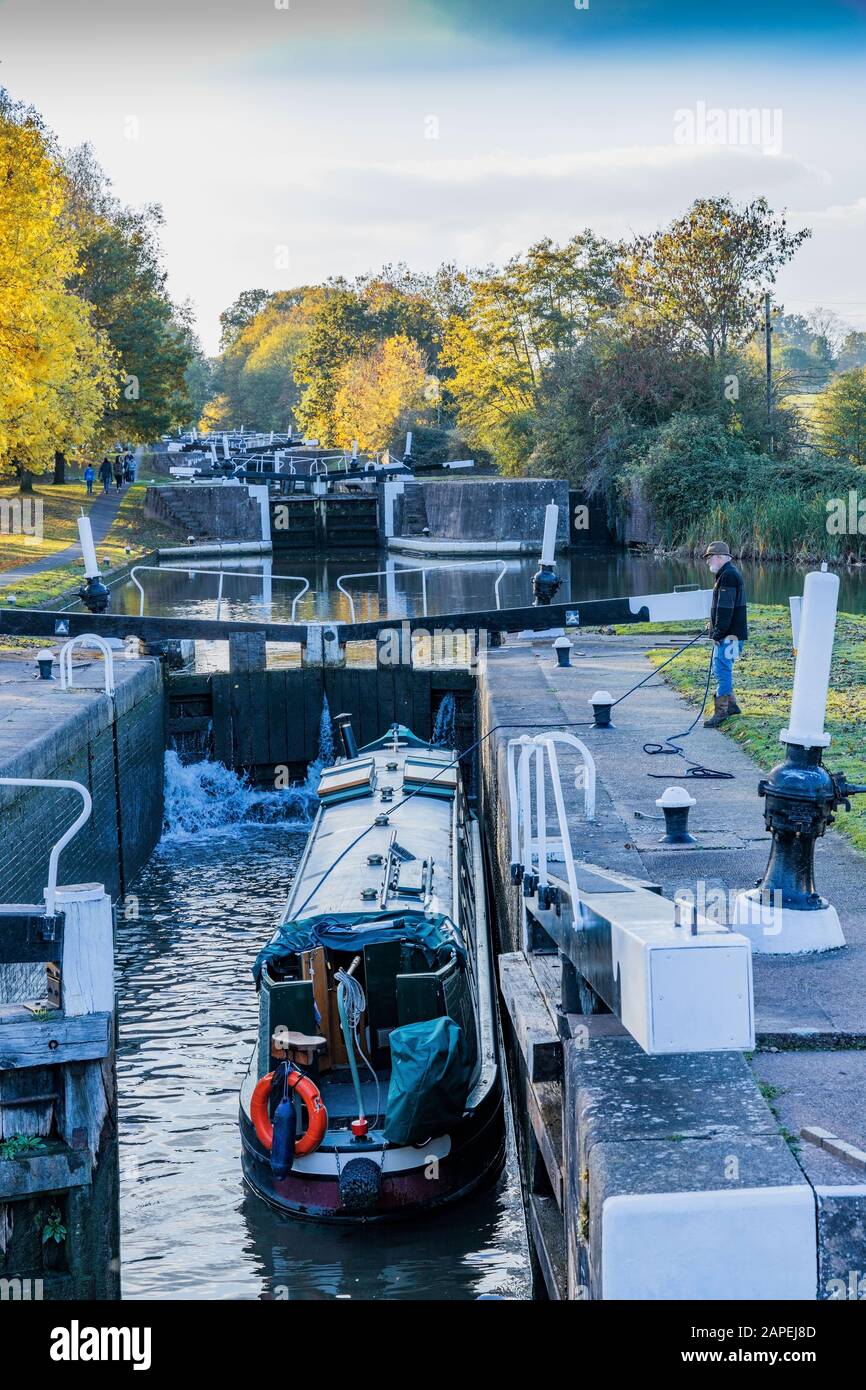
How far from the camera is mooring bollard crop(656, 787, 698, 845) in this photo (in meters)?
8.92

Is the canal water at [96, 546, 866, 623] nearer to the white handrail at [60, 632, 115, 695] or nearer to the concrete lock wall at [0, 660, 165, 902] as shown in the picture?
the concrete lock wall at [0, 660, 165, 902]

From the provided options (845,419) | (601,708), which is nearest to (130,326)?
(845,419)

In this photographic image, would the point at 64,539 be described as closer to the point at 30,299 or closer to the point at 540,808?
the point at 30,299

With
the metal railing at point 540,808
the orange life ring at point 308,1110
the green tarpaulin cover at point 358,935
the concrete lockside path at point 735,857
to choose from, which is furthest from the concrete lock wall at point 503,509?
the orange life ring at point 308,1110

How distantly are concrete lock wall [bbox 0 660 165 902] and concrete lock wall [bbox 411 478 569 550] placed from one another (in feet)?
84.1

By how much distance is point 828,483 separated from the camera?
128 ft

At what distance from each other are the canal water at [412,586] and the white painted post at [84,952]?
2063 cm

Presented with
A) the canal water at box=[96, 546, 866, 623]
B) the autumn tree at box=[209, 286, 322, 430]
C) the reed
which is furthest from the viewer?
the autumn tree at box=[209, 286, 322, 430]

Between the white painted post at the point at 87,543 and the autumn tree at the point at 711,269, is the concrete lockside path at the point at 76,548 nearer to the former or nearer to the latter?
the white painted post at the point at 87,543

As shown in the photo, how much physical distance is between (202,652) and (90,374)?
2130 cm

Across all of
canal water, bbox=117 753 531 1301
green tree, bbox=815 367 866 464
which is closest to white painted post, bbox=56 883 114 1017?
canal water, bbox=117 753 531 1301

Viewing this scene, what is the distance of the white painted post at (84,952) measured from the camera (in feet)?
21.0
